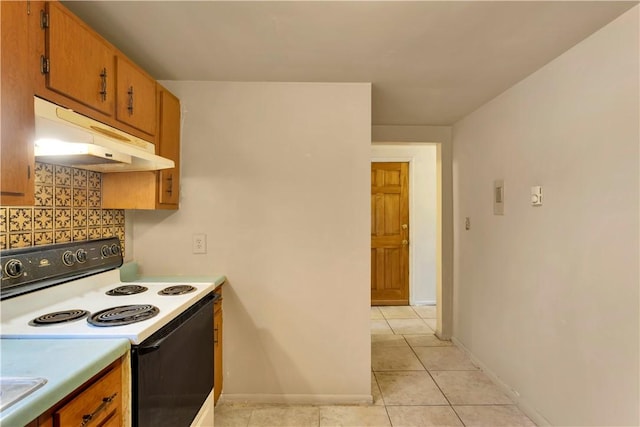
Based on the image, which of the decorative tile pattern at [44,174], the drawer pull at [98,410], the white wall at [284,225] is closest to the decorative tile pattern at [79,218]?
the decorative tile pattern at [44,174]

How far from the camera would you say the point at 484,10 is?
1.41 metres

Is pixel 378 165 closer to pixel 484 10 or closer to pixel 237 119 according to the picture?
pixel 237 119

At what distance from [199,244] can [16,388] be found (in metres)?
1.42

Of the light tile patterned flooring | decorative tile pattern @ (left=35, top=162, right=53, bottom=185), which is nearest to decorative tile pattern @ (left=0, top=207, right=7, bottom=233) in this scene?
decorative tile pattern @ (left=35, top=162, right=53, bottom=185)

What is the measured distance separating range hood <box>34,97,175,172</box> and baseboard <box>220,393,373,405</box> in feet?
5.49

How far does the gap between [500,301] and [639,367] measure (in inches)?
40.8

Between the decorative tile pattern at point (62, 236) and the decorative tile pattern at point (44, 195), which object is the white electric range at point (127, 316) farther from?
the decorative tile pattern at point (44, 195)

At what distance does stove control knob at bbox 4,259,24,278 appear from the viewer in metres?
1.23

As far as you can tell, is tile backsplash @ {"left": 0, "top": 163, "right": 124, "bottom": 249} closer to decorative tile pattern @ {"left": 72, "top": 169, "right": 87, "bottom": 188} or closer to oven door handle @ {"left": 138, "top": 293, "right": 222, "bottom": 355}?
decorative tile pattern @ {"left": 72, "top": 169, "right": 87, "bottom": 188}

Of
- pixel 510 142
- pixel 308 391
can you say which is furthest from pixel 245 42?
pixel 308 391

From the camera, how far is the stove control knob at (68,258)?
1.51 meters

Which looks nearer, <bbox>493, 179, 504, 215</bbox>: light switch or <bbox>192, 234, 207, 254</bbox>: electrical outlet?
<bbox>192, 234, 207, 254</bbox>: electrical outlet

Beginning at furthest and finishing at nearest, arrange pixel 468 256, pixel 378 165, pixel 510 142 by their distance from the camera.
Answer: pixel 378 165 < pixel 468 256 < pixel 510 142

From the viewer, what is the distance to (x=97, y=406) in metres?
0.99
